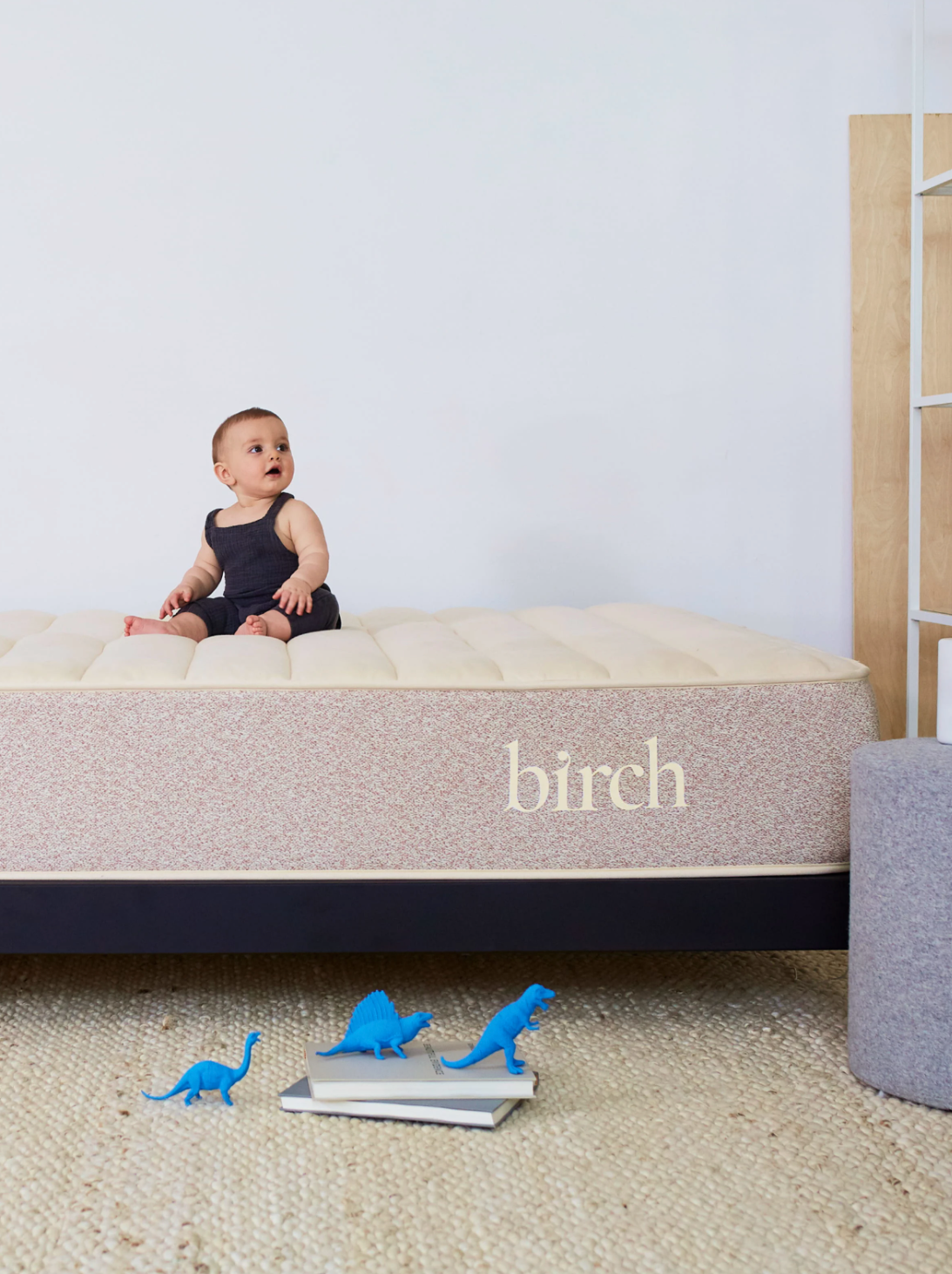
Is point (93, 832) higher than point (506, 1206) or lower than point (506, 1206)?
higher

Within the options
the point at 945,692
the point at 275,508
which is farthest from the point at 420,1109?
the point at 275,508

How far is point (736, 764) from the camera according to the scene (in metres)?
1.21

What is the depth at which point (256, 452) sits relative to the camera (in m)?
1.82

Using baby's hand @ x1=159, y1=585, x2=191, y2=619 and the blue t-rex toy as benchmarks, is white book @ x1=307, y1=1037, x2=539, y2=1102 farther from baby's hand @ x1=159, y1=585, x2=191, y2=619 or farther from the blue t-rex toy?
baby's hand @ x1=159, y1=585, x2=191, y2=619

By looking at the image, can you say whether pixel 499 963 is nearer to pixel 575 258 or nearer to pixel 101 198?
pixel 575 258

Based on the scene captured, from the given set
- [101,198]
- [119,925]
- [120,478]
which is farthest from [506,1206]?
[101,198]

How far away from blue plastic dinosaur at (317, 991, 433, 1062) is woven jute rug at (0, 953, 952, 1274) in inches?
3.0

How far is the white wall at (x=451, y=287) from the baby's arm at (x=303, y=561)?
764 mm

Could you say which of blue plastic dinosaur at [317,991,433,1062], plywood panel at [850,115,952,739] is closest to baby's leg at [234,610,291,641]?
blue plastic dinosaur at [317,991,433,1062]

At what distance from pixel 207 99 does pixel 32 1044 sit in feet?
6.58

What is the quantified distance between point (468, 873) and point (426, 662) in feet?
0.73

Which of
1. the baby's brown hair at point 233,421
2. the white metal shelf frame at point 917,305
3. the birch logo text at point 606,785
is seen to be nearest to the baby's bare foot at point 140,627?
the baby's brown hair at point 233,421

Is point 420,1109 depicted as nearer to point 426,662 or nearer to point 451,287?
point 426,662

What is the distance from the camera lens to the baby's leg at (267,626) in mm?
1574
